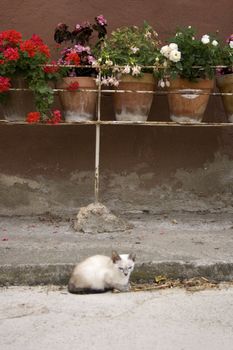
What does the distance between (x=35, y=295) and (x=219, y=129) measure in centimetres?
292

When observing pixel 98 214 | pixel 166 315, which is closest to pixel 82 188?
pixel 98 214

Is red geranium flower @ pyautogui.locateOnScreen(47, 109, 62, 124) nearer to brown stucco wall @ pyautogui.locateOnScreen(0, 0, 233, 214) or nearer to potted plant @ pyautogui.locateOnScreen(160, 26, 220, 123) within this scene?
brown stucco wall @ pyautogui.locateOnScreen(0, 0, 233, 214)

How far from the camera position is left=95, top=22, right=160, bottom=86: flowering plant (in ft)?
16.9

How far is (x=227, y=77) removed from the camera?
538 cm

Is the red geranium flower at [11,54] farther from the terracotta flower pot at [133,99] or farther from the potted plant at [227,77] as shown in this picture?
the potted plant at [227,77]

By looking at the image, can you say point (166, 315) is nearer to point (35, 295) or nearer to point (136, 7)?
point (35, 295)

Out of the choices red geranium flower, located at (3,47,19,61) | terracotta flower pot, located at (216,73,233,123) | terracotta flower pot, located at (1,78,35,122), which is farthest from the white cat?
terracotta flower pot, located at (216,73,233,123)

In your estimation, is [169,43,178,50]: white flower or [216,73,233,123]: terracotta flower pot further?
[216,73,233,123]: terracotta flower pot

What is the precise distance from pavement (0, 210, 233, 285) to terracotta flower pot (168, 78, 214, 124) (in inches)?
41.2

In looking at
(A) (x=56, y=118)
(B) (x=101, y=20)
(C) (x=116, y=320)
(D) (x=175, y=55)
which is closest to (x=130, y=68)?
(D) (x=175, y=55)

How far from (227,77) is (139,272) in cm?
210

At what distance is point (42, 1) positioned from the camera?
19.2 ft

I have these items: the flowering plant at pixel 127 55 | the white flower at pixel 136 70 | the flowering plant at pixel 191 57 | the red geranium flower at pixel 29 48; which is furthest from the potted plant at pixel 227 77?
the red geranium flower at pixel 29 48

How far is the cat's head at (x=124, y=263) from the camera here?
160 inches
